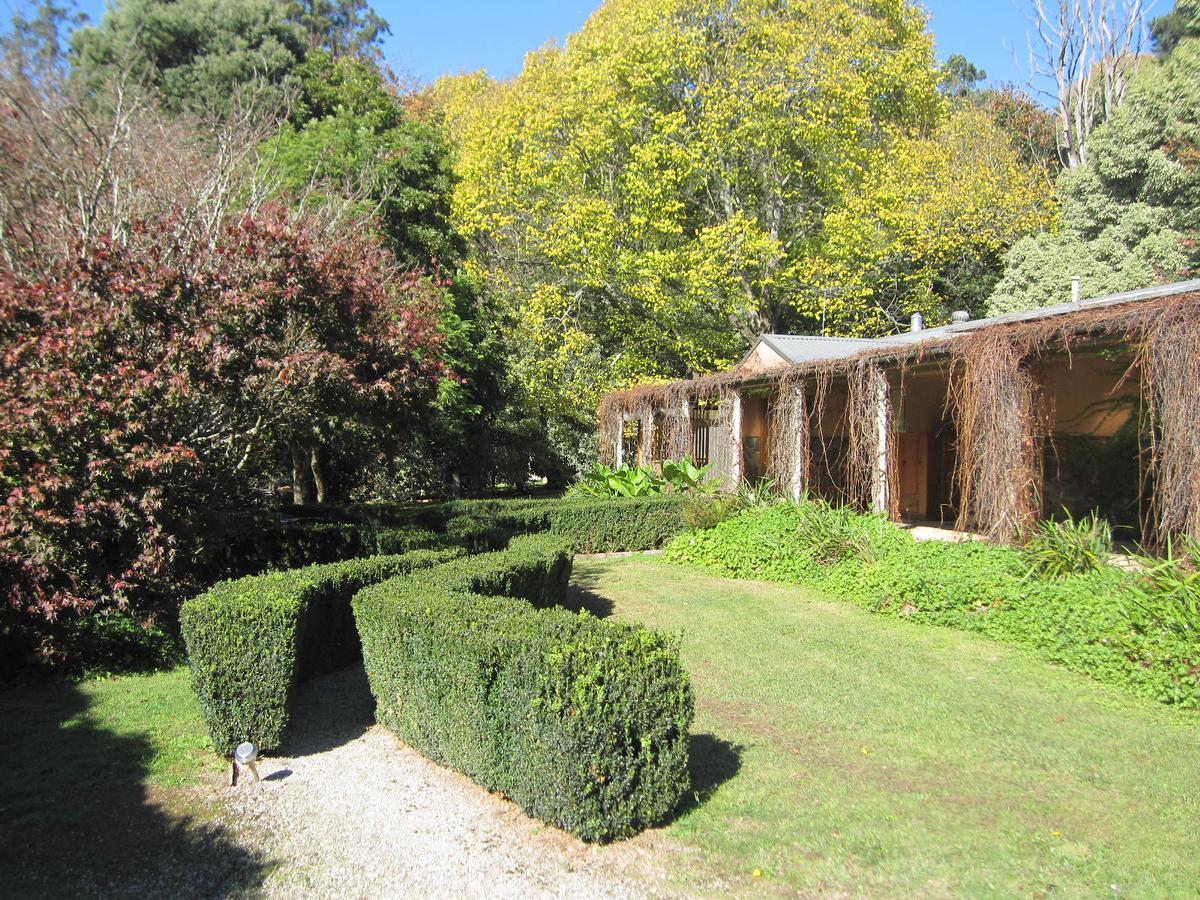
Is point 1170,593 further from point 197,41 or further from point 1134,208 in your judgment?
point 197,41

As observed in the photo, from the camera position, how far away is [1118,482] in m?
10.8

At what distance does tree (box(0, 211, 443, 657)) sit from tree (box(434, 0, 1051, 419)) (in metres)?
12.6

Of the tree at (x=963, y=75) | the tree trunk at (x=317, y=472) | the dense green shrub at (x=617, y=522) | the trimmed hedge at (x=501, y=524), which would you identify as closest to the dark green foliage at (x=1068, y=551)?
the trimmed hedge at (x=501, y=524)

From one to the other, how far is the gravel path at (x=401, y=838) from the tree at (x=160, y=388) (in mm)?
2648

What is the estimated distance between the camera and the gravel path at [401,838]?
340cm

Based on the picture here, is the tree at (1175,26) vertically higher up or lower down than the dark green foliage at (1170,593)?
higher up

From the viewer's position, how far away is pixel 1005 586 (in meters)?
7.20

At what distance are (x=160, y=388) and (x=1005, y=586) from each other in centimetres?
751

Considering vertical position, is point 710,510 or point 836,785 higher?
point 710,510

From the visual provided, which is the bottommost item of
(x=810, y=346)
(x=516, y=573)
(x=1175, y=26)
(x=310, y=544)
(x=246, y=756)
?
(x=246, y=756)

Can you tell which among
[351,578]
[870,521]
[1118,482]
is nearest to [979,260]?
[1118,482]

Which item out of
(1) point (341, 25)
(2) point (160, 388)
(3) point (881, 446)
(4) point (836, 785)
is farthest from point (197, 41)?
(4) point (836, 785)

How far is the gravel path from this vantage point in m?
3.40

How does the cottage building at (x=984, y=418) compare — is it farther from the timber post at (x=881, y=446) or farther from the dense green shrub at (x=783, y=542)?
the dense green shrub at (x=783, y=542)
